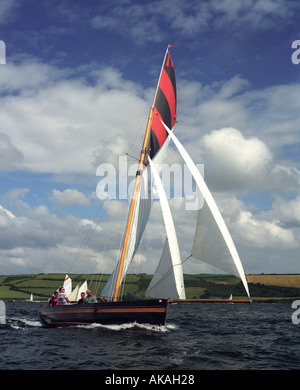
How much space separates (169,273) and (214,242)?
403 cm

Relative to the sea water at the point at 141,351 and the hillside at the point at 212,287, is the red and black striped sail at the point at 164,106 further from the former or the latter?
the hillside at the point at 212,287

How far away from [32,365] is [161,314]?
10405 mm

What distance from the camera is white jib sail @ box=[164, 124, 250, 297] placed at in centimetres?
1861

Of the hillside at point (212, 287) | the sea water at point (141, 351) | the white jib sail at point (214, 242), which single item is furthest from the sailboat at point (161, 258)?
the hillside at point (212, 287)

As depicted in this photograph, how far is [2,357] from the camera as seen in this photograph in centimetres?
1575

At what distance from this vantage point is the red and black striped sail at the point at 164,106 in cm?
3266

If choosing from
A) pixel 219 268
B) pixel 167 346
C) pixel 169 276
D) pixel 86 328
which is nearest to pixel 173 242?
pixel 169 276

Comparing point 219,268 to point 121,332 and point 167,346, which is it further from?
point 121,332

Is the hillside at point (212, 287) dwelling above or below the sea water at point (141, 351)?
below

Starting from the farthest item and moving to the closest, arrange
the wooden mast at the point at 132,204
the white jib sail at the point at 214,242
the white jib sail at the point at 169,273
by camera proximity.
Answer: the wooden mast at the point at 132,204 < the white jib sail at the point at 169,273 < the white jib sail at the point at 214,242

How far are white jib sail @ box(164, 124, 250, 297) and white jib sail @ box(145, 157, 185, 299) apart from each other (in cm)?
207

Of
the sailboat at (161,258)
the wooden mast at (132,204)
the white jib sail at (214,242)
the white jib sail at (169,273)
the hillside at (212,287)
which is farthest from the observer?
the hillside at (212,287)

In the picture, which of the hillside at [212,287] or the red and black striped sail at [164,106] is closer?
the red and black striped sail at [164,106]

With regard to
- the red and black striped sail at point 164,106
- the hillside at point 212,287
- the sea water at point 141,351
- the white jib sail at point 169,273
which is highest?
the red and black striped sail at point 164,106
